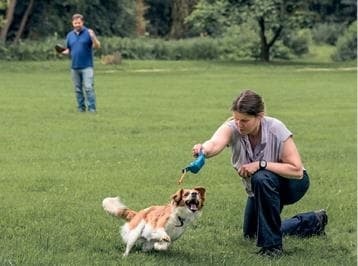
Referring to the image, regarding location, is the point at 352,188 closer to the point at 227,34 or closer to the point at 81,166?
the point at 81,166

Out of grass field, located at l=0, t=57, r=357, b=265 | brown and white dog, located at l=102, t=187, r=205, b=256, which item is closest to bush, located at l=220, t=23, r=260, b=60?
grass field, located at l=0, t=57, r=357, b=265

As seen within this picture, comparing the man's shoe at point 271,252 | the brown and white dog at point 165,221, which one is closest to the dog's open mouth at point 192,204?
the brown and white dog at point 165,221

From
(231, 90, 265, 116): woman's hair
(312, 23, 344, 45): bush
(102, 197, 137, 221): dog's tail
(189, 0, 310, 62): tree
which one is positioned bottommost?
(312, 23, 344, 45): bush

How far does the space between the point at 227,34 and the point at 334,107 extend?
135 ft

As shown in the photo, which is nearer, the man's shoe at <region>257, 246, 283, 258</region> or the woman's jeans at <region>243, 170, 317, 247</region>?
the woman's jeans at <region>243, 170, 317, 247</region>

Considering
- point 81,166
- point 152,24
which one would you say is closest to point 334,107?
point 81,166

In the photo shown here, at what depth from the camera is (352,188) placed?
10.5m

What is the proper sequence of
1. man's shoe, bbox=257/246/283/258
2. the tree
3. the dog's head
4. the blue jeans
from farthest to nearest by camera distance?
the tree < the blue jeans < man's shoe, bbox=257/246/283/258 < the dog's head

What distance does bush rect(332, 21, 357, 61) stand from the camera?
60812mm

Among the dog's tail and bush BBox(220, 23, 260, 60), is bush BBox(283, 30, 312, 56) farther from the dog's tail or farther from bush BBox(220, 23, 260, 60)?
the dog's tail

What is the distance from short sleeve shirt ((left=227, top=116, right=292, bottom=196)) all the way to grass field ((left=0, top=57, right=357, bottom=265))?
75cm

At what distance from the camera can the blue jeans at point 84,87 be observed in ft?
63.3

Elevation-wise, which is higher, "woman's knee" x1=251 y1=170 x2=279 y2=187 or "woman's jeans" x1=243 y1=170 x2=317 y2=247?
"woman's knee" x1=251 y1=170 x2=279 y2=187

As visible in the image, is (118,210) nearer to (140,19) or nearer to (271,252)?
(271,252)
